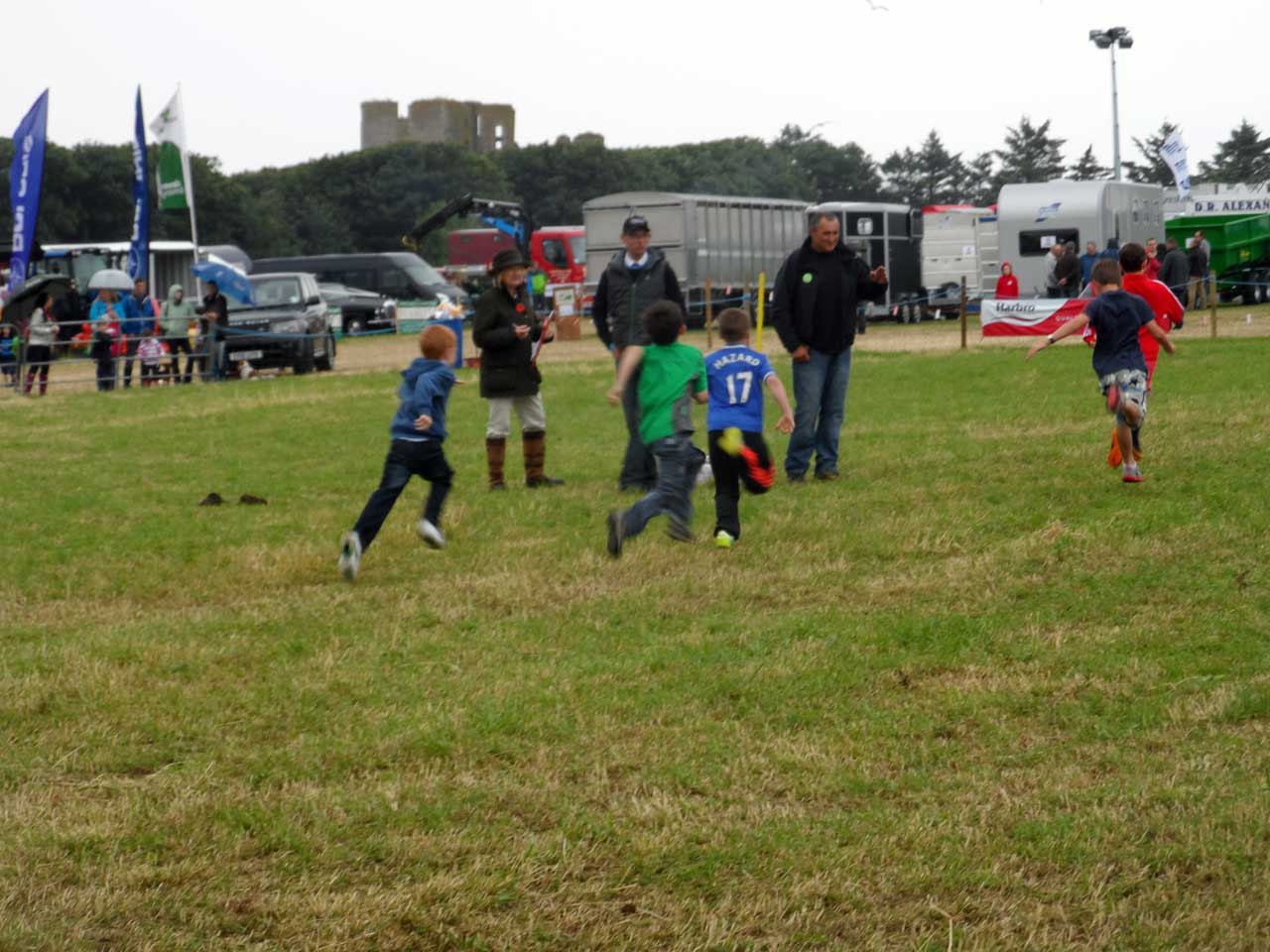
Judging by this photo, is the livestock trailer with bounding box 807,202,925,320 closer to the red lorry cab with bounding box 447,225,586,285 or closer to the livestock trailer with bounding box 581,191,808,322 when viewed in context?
the livestock trailer with bounding box 581,191,808,322

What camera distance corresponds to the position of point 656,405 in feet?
31.8

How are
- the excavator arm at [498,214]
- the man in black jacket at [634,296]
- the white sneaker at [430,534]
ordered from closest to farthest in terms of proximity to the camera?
the white sneaker at [430,534], the man in black jacket at [634,296], the excavator arm at [498,214]

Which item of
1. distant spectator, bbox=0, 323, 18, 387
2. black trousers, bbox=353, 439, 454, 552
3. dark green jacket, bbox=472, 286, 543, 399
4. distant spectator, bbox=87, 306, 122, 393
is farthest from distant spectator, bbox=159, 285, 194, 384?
black trousers, bbox=353, 439, 454, 552

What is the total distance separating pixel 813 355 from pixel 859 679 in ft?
20.8

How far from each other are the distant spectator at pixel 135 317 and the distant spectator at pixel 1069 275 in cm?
1633

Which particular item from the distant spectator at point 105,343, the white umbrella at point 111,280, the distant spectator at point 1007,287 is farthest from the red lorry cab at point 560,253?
the distant spectator at point 105,343

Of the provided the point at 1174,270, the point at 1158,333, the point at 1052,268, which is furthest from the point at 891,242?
the point at 1158,333

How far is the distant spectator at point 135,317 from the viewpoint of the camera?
1115 inches

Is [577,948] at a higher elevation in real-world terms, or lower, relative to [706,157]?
lower

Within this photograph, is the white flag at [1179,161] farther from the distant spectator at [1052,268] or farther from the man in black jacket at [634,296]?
the man in black jacket at [634,296]

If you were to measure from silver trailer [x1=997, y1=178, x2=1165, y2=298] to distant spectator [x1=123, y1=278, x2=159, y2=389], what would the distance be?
2004 cm

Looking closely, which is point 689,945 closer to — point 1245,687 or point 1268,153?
point 1245,687

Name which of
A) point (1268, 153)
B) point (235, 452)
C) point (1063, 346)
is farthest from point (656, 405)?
point (1268, 153)

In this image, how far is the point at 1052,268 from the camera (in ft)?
123
